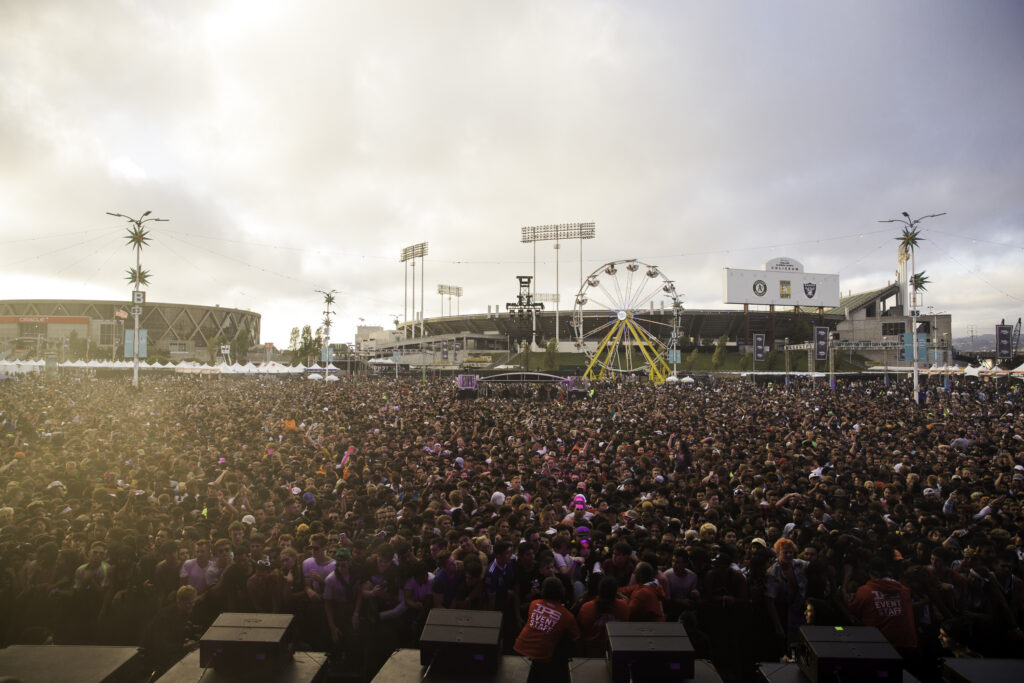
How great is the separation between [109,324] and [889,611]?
126m

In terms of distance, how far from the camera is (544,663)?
13.7 ft

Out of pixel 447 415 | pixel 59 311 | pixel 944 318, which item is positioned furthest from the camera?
pixel 59 311

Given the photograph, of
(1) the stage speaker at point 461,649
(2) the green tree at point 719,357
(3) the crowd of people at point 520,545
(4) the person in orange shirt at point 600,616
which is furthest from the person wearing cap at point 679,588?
(2) the green tree at point 719,357

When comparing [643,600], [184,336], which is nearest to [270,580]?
[643,600]

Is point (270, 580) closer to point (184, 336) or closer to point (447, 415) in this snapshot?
point (447, 415)

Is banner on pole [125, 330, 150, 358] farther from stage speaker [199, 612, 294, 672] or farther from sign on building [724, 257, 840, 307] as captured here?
sign on building [724, 257, 840, 307]

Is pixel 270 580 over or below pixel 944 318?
below

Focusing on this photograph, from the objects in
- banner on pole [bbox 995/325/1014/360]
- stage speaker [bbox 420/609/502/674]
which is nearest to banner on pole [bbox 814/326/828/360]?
banner on pole [bbox 995/325/1014/360]

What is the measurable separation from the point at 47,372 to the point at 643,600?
44082mm

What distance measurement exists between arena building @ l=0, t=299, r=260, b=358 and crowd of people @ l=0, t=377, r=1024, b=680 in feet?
223

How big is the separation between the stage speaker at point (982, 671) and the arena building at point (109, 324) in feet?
252

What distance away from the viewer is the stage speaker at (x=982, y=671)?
3.12 metres

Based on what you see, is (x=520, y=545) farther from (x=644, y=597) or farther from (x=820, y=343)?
(x=820, y=343)

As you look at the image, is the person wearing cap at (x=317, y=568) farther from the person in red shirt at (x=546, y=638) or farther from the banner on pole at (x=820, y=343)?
A: the banner on pole at (x=820, y=343)
